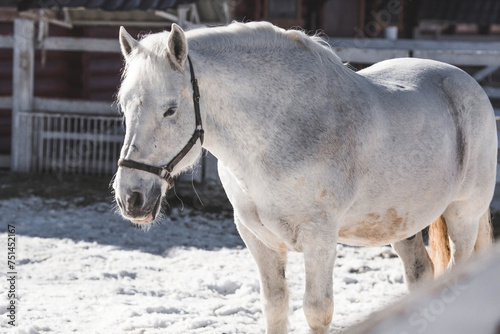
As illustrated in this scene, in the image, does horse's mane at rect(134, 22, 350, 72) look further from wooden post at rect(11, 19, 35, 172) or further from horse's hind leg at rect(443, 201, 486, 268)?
wooden post at rect(11, 19, 35, 172)

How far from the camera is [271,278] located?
3.05 m

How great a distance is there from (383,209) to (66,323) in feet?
7.25

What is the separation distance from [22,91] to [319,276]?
8.11 meters

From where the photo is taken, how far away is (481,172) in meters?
3.51

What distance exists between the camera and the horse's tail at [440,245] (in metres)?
3.68

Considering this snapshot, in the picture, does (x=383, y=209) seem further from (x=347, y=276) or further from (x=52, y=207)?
(x=52, y=207)

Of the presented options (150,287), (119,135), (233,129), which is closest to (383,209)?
(233,129)

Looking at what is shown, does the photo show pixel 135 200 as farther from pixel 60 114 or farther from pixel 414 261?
pixel 60 114

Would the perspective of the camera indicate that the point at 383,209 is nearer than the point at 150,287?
Yes

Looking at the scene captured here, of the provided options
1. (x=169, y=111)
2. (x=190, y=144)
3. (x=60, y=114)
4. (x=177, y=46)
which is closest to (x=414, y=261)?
(x=190, y=144)

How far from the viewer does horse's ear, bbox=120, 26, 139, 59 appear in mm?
2615

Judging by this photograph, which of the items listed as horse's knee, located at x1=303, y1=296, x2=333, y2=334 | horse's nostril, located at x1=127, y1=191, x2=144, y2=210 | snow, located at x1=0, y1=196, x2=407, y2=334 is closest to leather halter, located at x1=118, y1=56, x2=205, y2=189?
horse's nostril, located at x1=127, y1=191, x2=144, y2=210

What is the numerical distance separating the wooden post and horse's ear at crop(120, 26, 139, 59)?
7463 mm

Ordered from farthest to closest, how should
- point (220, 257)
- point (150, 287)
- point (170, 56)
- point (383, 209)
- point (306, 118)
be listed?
point (220, 257), point (150, 287), point (383, 209), point (306, 118), point (170, 56)
